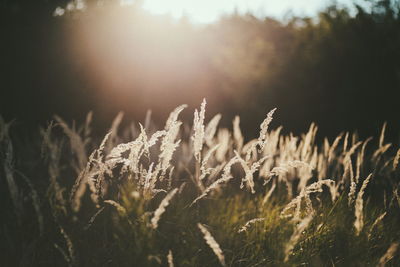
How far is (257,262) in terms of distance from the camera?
191cm

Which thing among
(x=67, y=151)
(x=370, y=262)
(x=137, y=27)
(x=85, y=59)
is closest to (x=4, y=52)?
(x=85, y=59)

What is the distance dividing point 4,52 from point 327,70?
508 cm

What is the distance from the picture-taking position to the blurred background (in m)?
6.35

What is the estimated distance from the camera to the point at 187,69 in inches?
293

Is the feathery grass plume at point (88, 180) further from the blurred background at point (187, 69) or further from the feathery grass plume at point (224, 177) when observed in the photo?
the blurred background at point (187, 69)

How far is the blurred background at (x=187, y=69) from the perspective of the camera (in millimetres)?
6352

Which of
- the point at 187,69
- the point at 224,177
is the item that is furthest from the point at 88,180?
the point at 187,69

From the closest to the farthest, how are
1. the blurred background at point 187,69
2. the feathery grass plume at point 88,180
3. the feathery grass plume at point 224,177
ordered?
the feathery grass plume at point 88,180 < the feathery grass plume at point 224,177 < the blurred background at point 187,69

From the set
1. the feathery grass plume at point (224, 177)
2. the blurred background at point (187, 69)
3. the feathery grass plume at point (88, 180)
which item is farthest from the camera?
the blurred background at point (187, 69)

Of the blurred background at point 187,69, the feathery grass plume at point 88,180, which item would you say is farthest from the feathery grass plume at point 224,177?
the blurred background at point 187,69

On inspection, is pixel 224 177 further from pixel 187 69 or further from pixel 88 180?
pixel 187 69

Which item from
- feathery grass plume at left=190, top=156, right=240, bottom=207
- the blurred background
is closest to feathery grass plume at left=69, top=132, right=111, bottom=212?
feathery grass plume at left=190, top=156, right=240, bottom=207

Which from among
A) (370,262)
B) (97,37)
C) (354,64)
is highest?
(97,37)

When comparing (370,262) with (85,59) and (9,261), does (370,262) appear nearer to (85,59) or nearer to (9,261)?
(9,261)
